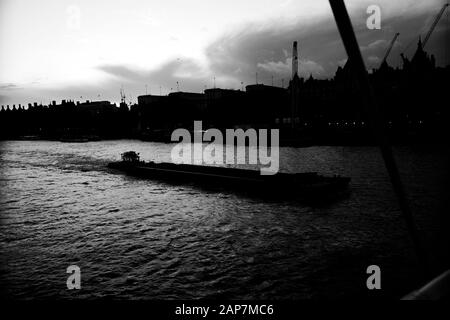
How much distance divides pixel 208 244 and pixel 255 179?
14698 millimetres

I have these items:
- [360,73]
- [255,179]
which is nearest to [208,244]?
[255,179]

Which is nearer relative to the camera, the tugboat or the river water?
the river water

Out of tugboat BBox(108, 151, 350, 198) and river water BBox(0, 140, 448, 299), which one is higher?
tugboat BBox(108, 151, 350, 198)

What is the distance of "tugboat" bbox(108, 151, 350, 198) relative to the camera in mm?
27562

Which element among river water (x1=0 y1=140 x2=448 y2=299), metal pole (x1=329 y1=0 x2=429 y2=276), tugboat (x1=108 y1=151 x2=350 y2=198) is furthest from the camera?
tugboat (x1=108 y1=151 x2=350 y2=198)

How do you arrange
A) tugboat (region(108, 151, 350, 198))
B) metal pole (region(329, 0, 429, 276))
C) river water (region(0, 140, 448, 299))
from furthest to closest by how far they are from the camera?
tugboat (region(108, 151, 350, 198)), river water (region(0, 140, 448, 299)), metal pole (region(329, 0, 429, 276))

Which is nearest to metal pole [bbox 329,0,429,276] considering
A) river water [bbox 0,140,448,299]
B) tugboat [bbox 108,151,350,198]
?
river water [bbox 0,140,448,299]

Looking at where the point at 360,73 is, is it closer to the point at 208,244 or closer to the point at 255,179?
the point at 208,244

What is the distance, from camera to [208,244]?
16.8 metres

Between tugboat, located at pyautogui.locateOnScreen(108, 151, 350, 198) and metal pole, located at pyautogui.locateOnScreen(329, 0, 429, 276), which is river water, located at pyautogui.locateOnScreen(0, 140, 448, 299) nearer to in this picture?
tugboat, located at pyautogui.locateOnScreen(108, 151, 350, 198)

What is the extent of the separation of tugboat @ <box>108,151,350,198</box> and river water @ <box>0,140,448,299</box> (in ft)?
6.39
